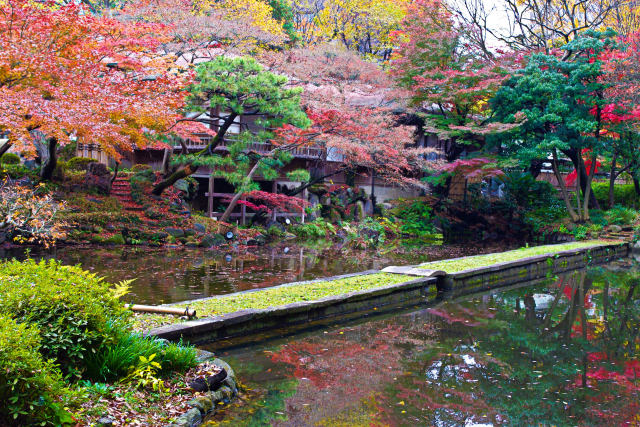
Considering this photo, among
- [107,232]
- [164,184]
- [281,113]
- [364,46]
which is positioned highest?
[364,46]

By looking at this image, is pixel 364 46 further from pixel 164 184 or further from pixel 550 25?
pixel 164 184

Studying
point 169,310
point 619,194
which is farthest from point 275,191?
point 619,194

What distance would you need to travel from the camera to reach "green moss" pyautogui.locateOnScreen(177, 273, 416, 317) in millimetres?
7617

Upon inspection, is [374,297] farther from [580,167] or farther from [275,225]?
[580,167]

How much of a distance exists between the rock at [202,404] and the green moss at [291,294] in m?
2.27

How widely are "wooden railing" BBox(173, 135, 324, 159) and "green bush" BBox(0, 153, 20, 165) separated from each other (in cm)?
540

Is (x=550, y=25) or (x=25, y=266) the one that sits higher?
(x=550, y=25)

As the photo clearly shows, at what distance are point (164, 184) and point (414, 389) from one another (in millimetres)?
14527

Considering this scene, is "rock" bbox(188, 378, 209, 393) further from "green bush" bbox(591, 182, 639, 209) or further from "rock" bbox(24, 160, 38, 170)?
"green bush" bbox(591, 182, 639, 209)

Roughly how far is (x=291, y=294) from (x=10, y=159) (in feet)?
47.0

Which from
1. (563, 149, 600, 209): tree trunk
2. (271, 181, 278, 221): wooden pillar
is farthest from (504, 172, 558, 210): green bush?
(271, 181, 278, 221): wooden pillar

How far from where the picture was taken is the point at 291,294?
28.6ft

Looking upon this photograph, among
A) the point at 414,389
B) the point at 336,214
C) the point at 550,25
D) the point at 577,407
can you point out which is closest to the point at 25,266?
the point at 414,389

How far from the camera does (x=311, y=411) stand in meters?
5.00
